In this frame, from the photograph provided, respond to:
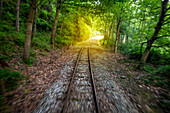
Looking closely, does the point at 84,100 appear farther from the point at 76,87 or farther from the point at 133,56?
the point at 133,56

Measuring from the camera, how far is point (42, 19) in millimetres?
13008

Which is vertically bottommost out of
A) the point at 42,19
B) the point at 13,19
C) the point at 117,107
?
the point at 117,107

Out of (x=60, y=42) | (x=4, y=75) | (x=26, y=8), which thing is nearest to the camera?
(x=4, y=75)

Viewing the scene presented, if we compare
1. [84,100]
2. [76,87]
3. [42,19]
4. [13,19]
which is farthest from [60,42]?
[84,100]

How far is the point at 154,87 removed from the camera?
165 inches

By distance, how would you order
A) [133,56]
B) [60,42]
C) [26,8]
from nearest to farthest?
[133,56] → [26,8] → [60,42]

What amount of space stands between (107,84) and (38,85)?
356 centimetres

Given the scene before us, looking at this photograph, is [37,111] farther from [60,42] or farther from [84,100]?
[60,42]

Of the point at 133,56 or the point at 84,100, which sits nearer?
the point at 84,100

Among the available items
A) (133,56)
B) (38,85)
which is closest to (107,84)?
(38,85)

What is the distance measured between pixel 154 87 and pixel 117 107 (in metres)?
3.05

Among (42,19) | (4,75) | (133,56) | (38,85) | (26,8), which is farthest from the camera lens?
(42,19)

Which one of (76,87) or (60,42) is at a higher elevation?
(60,42)

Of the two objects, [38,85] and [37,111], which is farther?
[38,85]
